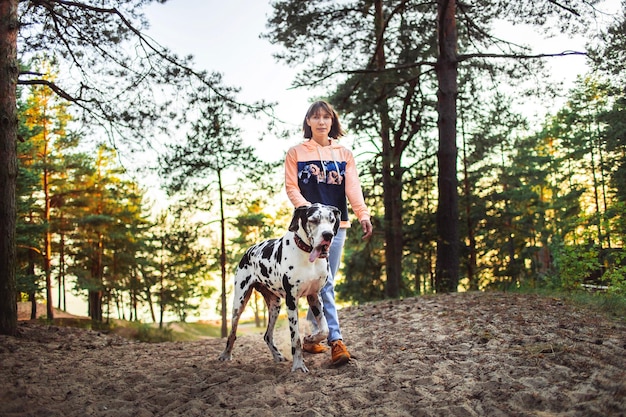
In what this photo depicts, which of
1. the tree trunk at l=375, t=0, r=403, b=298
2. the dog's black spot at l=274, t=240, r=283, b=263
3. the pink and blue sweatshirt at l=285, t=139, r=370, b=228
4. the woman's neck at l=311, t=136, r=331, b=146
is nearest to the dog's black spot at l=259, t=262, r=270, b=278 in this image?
the dog's black spot at l=274, t=240, r=283, b=263

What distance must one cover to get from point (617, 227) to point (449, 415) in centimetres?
732

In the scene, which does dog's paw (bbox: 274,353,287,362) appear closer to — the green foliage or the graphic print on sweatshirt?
the graphic print on sweatshirt

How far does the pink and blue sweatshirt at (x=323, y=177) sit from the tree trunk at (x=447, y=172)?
5.42 metres

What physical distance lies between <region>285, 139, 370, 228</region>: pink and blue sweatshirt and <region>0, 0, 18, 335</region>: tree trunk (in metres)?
5.78

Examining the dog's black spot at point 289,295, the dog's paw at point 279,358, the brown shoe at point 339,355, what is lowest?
the dog's paw at point 279,358

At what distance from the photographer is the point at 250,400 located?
3766 mm

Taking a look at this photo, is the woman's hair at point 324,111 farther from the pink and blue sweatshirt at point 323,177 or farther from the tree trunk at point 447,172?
the tree trunk at point 447,172

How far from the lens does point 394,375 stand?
4.08 m

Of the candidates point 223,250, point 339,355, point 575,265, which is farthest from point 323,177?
point 223,250

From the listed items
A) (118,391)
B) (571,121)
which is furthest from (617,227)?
(571,121)

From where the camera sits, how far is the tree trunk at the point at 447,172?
982 centimetres

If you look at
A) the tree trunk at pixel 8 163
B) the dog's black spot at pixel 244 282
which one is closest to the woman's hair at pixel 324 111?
the dog's black spot at pixel 244 282

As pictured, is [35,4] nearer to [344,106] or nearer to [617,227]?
[344,106]

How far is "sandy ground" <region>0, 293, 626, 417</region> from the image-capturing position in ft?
11.0
